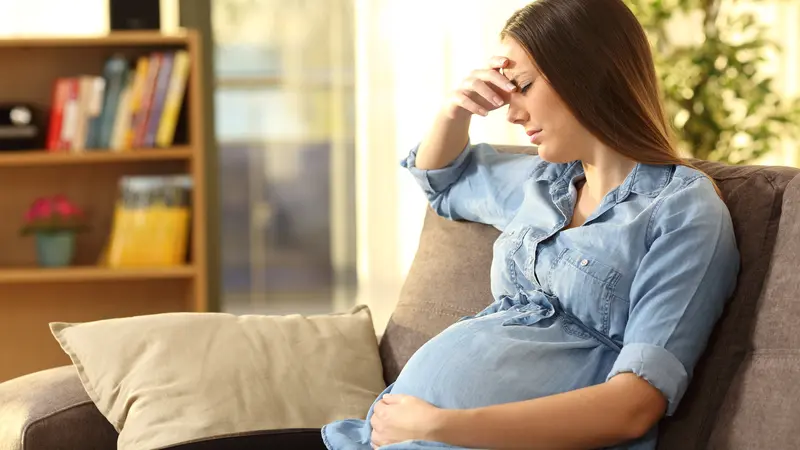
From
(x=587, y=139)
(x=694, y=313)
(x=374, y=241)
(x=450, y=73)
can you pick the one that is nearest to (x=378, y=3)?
(x=450, y=73)

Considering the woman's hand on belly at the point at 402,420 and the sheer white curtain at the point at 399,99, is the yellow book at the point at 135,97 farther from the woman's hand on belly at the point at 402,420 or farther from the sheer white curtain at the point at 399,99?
the woman's hand on belly at the point at 402,420

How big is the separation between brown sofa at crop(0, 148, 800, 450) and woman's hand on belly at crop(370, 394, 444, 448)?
0.21 metres

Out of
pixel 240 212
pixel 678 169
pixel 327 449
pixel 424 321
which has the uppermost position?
pixel 678 169

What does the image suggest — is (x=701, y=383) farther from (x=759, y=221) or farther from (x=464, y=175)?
(x=464, y=175)

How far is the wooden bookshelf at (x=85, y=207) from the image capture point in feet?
10.7

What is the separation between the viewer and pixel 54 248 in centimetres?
323

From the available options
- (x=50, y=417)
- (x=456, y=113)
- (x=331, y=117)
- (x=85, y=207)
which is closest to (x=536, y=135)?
(x=456, y=113)

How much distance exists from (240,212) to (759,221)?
388 cm

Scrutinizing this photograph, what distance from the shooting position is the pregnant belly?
4.51 ft

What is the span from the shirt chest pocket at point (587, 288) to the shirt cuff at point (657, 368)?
0.28 feet

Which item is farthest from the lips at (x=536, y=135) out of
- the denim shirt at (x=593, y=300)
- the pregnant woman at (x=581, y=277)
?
the denim shirt at (x=593, y=300)

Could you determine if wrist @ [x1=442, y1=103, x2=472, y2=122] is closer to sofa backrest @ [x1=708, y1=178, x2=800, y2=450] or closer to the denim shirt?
the denim shirt

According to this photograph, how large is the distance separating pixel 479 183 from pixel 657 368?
1.87 ft

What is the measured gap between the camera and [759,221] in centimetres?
138
